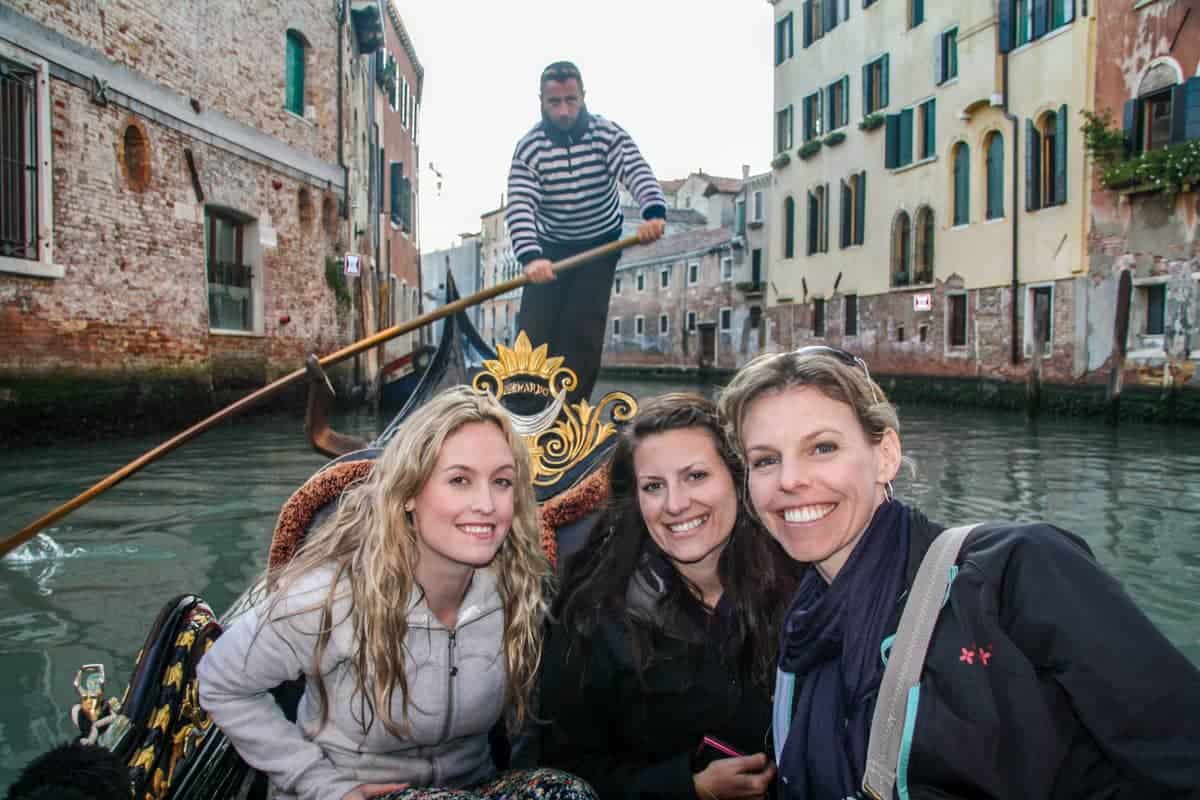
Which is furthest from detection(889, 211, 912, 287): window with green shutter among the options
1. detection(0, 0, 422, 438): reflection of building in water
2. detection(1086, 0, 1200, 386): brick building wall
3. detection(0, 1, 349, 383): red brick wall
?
detection(0, 1, 349, 383): red brick wall

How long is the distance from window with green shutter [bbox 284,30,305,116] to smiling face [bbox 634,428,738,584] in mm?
8135

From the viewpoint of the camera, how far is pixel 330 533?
1.33 m

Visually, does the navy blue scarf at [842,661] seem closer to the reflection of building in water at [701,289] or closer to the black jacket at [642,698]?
the black jacket at [642,698]

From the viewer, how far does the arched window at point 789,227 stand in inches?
607

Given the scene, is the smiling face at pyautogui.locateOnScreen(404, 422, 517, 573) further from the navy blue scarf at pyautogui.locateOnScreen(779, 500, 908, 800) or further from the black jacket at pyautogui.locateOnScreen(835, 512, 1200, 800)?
the black jacket at pyautogui.locateOnScreen(835, 512, 1200, 800)

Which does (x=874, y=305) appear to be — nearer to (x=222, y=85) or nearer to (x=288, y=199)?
(x=288, y=199)

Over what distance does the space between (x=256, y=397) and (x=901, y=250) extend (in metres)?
11.9

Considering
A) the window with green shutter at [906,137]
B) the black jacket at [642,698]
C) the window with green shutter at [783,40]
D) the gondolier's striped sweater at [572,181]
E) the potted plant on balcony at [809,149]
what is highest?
the window with green shutter at [783,40]

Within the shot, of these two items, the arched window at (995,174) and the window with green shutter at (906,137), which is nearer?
the arched window at (995,174)

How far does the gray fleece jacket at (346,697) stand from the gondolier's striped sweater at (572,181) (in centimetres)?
135

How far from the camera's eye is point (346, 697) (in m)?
1.22

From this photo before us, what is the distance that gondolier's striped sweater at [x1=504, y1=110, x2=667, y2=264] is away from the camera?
243cm

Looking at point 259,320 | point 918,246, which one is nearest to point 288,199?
point 259,320

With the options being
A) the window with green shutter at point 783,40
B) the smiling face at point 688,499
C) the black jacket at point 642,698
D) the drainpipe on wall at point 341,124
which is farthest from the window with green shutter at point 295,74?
the window with green shutter at point 783,40
